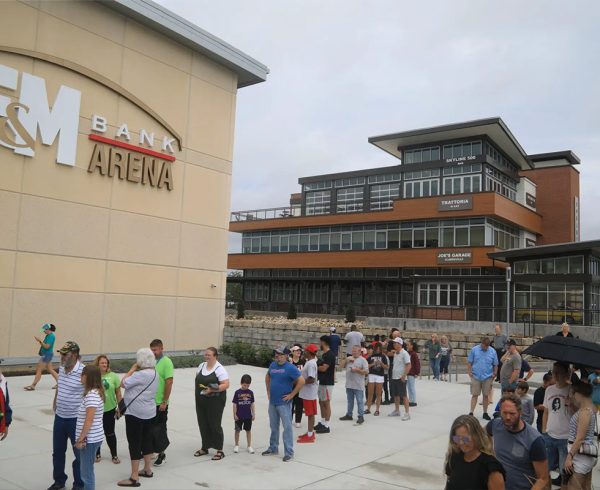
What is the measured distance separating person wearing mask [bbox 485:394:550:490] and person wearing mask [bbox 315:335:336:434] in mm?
5752

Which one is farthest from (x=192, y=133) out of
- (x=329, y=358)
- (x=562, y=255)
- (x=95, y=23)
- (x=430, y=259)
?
(x=430, y=259)

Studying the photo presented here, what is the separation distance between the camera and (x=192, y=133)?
70.8 feet

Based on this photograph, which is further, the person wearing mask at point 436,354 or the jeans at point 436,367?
the jeans at point 436,367

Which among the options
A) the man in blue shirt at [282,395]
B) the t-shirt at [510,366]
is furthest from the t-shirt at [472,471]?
the t-shirt at [510,366]

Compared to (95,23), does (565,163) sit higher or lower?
higher

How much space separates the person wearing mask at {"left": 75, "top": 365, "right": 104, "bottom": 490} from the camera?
5836 mm

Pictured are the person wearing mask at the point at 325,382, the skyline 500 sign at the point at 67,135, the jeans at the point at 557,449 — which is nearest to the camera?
the jeans at the point at 557,449

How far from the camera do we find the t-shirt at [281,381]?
8.40 metres

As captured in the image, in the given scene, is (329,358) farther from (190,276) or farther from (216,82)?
(216,82)

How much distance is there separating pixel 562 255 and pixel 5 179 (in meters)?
28.0

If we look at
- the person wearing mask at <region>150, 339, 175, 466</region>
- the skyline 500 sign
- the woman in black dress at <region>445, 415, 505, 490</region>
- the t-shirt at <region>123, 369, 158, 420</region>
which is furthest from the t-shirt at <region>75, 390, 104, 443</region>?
the skyline 500 sign

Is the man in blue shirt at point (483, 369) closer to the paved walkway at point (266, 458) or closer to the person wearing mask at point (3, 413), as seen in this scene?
the paved walkway at point (266, 458)

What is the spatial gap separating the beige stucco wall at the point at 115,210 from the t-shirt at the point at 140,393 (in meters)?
11.1

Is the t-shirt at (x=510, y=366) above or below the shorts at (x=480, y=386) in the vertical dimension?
above
